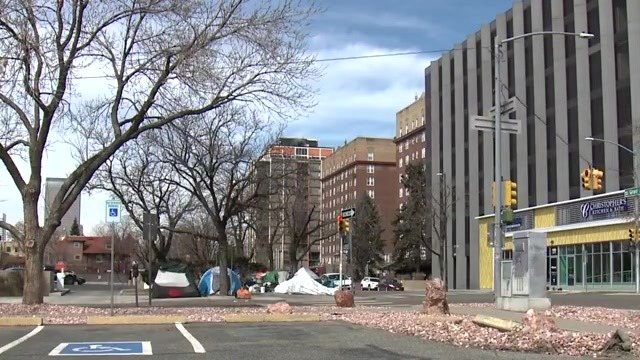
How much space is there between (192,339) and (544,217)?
4394 cm

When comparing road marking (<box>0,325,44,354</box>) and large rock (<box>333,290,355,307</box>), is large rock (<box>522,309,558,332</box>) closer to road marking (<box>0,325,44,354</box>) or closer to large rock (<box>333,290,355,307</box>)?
road marking (<box>0,325,44,354</box>)

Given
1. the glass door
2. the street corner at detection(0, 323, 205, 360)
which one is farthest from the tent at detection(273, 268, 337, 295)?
the street corner at detection(0, 323, 205, 360)

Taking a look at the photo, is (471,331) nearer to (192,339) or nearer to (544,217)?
(192,339)

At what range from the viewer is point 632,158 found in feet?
138

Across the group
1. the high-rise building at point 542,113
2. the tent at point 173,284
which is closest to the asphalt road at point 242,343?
the tent at point 173,284

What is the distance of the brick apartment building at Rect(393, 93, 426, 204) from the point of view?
114m

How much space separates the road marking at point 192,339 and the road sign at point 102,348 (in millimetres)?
695

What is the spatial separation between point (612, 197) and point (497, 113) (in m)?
25.5

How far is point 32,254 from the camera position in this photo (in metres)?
19.6

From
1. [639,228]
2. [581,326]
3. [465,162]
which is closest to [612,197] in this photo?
[639,228]

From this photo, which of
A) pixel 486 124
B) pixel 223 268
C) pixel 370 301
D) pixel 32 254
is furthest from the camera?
pixel 223 268

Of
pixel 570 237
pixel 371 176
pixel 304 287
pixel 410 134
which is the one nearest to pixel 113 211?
pixel 304 287

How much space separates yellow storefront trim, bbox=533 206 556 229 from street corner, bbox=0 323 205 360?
40957 millimetres

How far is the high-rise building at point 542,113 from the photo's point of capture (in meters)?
44.3
